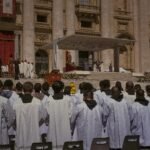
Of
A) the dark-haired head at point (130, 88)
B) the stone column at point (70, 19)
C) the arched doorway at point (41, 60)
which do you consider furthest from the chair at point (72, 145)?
the stone column at point (70, 19)

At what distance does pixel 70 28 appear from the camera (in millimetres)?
42594

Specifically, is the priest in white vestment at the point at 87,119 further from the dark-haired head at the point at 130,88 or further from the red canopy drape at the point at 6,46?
the red canopy drape at the point at 6,46

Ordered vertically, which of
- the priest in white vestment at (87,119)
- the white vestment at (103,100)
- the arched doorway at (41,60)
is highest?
the arched doorway at (41,60)

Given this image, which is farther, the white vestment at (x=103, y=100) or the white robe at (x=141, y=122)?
the white robe at (x=141, y=122)

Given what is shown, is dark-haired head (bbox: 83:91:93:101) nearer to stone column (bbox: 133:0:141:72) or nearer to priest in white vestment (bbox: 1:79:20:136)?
priest in white vestment (bbox: 1:79:20:136)

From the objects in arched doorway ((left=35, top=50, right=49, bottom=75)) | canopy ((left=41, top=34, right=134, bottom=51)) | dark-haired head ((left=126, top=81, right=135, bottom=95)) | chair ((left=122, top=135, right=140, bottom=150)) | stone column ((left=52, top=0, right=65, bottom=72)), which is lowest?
chair ((left=122, top=135, right=140, bottom=150))

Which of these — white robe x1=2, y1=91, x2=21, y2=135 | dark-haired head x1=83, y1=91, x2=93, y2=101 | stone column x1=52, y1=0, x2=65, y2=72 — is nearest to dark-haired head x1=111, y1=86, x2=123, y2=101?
dark-haired head x1=83, y1=91, x2=93, y2=101

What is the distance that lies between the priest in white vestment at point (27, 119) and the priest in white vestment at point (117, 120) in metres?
1.60

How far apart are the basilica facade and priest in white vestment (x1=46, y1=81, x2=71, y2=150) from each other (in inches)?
1020

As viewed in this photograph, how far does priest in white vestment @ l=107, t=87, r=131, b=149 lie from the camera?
1114 cm

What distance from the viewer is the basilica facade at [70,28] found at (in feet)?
130

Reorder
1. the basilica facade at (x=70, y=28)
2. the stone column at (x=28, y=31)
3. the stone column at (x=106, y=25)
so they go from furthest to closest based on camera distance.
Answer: the stone column at (x=106, y=25) < the stone column at (x=28, y=31) < the basilica facade at (x=70, y=28)

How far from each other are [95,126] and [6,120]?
6.44 ft

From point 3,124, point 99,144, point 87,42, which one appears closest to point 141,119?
point 99,144
